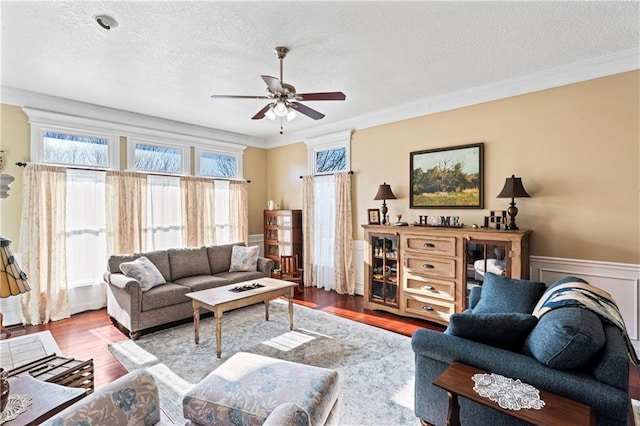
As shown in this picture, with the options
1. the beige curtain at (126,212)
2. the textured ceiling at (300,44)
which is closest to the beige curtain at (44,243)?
the beige curtain at (126,212)

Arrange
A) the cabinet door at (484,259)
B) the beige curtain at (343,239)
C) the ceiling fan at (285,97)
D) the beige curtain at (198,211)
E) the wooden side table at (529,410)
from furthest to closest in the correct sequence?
the beige curtain at (198,211), the beige curtain at (343,239), the cabinet door at (484,259), the ceiling fan at (285,97), the wooden side table at (529,410)

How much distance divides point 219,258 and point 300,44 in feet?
11.8

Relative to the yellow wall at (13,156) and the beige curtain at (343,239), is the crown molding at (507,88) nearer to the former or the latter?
the beige curtain at (343,239)

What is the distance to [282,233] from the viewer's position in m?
6.54

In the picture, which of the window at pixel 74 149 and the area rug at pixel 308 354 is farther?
the window at pixel 74 149

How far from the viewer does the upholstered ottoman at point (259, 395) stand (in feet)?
5.66

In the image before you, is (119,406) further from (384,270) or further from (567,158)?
(567,158)

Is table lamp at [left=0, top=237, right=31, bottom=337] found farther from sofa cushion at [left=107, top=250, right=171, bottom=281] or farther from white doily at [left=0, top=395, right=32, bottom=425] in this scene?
sofa cushion at [left=107, top=250, right=171, bottom=281]

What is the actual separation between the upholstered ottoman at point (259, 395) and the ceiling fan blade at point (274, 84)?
2.21 m

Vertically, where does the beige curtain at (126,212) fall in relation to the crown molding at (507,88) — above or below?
below

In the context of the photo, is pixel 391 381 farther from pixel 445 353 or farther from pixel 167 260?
pixel 167 260

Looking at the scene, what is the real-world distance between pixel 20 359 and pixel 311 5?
4.23m

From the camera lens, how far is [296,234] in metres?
6.41

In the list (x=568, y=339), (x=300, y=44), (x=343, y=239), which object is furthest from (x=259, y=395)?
(x=343, y=239)
